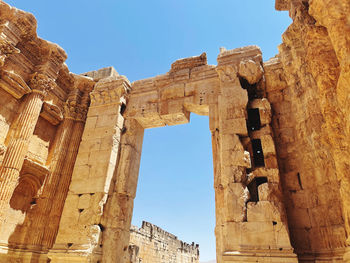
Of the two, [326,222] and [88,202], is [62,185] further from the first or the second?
[326,222]

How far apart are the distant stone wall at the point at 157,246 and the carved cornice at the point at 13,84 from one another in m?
8.68

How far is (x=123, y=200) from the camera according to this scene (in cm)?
733

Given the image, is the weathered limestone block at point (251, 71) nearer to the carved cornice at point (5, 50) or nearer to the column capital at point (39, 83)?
the column capital at point (39, 83)

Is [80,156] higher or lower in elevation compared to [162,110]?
lower

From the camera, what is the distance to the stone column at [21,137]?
6.87 metres

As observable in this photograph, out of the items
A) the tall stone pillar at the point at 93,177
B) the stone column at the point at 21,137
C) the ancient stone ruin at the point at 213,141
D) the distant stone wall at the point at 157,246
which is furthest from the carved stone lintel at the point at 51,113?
the distant stone wall at the point at 157,246

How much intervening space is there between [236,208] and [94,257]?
11.9ft

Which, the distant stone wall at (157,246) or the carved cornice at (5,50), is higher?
the carved cornice at (5,50)

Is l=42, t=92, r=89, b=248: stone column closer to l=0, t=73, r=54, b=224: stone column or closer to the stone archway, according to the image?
the stone archway

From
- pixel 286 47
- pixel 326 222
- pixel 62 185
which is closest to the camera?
pixel 326 222

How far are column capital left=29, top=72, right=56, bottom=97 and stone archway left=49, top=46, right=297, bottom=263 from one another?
1481 millimetres

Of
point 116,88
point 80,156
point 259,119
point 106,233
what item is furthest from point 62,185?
point 259,119

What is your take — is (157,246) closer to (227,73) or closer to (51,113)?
(51,113)

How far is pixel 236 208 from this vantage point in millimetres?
5523
